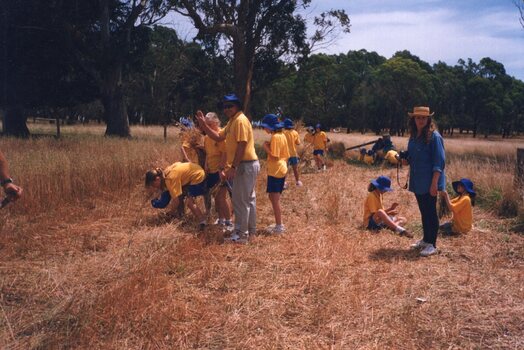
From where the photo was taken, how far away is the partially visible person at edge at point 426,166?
16.1 feet

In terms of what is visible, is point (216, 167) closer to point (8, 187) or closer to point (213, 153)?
point (213, 153)

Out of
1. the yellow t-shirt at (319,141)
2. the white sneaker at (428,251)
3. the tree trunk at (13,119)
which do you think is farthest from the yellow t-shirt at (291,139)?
the tree trunk at (13,119)

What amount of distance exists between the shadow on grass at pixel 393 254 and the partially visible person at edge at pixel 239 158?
1.61 m

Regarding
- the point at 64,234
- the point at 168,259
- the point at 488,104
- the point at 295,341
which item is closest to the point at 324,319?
the point at 295,341

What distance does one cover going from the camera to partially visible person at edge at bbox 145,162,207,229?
550 cm

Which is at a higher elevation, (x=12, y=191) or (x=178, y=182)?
(x=12, y=191)

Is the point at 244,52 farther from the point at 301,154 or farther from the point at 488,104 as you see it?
the point at 488,104

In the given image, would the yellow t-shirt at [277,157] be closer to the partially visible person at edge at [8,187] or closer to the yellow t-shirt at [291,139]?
the partially visible person at edge at [8,187]

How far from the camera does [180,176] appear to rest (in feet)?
18.4

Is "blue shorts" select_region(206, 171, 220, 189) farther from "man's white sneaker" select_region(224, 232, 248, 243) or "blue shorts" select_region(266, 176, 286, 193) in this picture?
"man's white sneaker" select_region(224, 232, 248, 243)

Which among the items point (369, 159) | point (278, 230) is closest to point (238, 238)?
point (278, 230)

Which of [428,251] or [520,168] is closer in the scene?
[428,251]

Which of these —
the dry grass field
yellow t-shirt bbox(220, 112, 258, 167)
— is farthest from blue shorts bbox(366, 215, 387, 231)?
yellow t-shirt bbox(220, 112, 258, 167)

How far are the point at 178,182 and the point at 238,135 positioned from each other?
116cm
